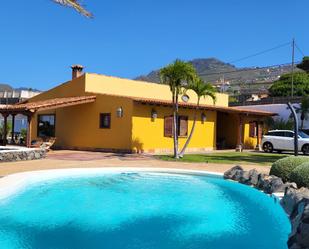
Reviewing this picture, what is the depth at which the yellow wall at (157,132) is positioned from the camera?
22172mm

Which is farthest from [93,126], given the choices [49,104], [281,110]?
[281,110]

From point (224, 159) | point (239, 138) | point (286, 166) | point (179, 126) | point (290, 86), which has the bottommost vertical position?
point (224, 159)

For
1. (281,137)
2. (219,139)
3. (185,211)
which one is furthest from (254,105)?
(185,211)

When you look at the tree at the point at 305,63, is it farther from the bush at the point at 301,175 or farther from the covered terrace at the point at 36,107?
the bush at the point at 301,175

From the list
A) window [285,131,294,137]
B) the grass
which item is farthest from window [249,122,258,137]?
the grass

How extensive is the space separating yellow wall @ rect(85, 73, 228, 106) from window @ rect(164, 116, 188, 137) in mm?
4617

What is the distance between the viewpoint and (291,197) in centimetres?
847

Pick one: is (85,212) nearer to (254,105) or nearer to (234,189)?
(234,189)

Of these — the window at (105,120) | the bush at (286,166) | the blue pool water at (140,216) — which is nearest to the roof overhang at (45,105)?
the window at (105,120)

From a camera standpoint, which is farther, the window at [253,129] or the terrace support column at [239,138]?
the window at [253,129]

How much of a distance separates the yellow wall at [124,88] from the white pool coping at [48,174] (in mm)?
11432

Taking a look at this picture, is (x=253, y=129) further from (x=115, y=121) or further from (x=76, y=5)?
(x=76, y=5)

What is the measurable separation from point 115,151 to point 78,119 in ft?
12.6

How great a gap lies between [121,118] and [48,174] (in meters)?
10.1
